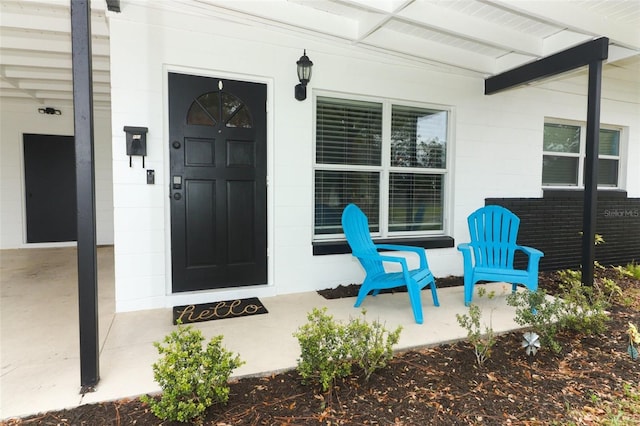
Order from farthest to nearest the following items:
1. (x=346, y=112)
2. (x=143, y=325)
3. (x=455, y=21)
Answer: (x=346, y=112), (x=455, y=21), (x=143, y=325)

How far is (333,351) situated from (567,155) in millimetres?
5357

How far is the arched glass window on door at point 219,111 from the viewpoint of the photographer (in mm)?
3398

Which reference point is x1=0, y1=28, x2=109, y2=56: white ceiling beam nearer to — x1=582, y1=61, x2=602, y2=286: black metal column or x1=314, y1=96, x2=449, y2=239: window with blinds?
x1=314, y1=96, x2=449, y2=239: window with blinds

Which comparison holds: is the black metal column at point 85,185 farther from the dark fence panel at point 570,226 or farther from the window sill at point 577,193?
the window sill at point 577,193

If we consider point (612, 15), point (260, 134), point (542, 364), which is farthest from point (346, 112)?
point (542, 364)

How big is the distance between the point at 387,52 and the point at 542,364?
343 cm

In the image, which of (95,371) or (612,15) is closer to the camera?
(95,371)

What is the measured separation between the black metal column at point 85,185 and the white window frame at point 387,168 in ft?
7.50

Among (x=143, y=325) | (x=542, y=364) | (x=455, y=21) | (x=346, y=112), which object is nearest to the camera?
(x=542, y=364)

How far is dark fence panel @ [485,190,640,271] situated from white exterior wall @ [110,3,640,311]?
322 mm

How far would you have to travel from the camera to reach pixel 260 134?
11.9 feet

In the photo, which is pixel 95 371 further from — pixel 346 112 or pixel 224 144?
pixel 346 112

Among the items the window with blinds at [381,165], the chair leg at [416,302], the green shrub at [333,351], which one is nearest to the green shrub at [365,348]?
the green shrub at [333,351]

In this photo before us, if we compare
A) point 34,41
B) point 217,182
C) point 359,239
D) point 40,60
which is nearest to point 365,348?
point 359,239
